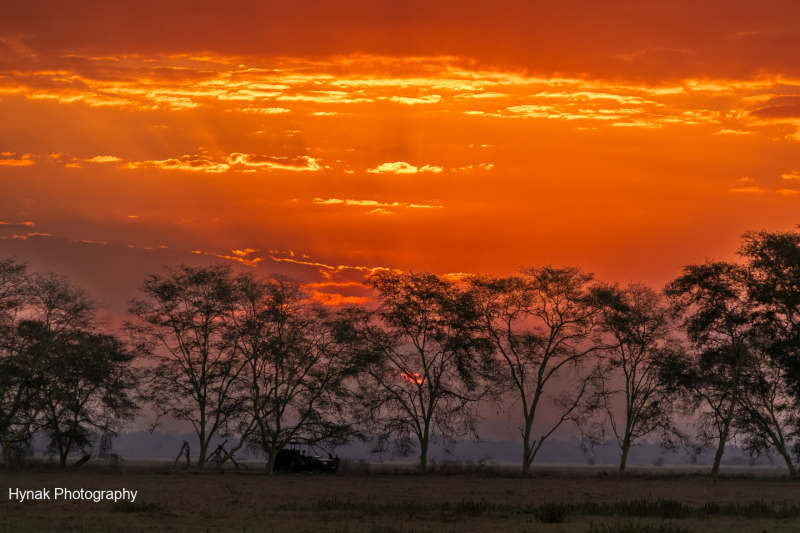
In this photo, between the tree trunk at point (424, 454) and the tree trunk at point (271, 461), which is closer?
the tree trunk at point (271, 461)

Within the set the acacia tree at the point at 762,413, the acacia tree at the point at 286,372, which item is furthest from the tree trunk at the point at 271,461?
the acacia tree at the point at 762,413

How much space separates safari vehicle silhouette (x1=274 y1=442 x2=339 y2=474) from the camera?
6375 cm

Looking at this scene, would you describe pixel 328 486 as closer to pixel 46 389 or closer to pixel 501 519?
pixel 501 519

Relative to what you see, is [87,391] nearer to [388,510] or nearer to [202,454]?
[202,454]

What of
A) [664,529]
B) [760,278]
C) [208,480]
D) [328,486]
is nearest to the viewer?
[664,529]

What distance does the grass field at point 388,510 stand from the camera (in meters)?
25.5

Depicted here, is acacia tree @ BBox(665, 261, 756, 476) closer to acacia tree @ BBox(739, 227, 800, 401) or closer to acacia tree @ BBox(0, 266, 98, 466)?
acacia tree @ BBox(739, 227, 800, 401)

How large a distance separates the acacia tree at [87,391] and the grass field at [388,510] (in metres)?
12.4

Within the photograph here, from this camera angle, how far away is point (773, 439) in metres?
60.7

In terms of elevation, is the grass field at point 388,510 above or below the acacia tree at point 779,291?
below

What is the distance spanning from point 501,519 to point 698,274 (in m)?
40.1

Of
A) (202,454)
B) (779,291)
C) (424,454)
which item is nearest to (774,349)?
(779,291)

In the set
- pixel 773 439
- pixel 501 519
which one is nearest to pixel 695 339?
pixel 773 439

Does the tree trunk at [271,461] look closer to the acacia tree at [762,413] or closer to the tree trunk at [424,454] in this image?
the tree trunk at [424,454]
